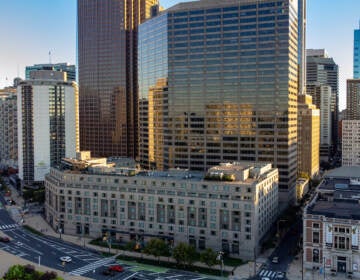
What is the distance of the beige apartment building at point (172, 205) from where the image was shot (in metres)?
130

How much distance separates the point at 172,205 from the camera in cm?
13775

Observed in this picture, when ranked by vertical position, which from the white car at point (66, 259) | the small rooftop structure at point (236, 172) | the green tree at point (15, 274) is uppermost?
the small rooftop structure at point (236, 172)

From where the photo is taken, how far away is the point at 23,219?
6934 inches

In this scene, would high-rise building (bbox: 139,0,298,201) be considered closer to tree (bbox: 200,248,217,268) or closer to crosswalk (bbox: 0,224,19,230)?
tree (bbox: 200,248,217,268)

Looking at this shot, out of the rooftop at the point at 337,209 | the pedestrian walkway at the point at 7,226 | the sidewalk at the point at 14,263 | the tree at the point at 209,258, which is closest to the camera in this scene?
the sidewalk at the point at 14,263

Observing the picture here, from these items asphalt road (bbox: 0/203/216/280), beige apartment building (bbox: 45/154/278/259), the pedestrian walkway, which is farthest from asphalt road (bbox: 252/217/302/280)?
the pedestrian walkway

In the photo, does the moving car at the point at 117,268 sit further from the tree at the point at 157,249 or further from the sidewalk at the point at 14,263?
the tree at the point at 157,249

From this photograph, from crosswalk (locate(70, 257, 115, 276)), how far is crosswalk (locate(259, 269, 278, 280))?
43.6 m

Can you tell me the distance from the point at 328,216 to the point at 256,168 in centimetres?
3704

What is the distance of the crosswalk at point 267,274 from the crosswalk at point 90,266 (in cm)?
4358

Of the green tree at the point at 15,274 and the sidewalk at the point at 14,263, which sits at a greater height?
the green tree at the point at 15,274

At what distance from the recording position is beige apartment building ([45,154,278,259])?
426 ft

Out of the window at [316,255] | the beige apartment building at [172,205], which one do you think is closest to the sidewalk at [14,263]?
the beige apartment building at [172,205]

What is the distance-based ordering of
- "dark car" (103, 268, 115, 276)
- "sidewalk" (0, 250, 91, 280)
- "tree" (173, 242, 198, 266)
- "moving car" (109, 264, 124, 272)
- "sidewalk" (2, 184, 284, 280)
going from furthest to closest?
1. "tree" (173, 242, 198, 266)
2. "sidewalk" (2, 184, 284, 280)
3. "moving car" (109, 264, 124, 272)
4. "dark car" (103, 268, 115, 276)
5. "sidewalk" (0, 250, 91, 280)
